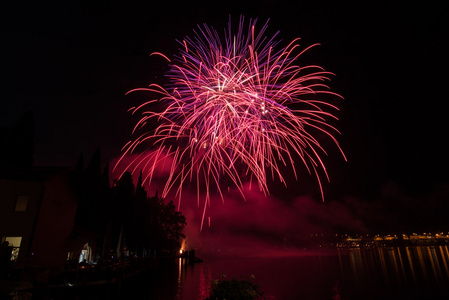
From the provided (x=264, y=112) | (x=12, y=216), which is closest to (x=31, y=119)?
(x=12, y=216)

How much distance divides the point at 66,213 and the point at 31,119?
16.7 meters

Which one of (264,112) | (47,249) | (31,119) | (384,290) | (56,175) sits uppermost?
(31,119)

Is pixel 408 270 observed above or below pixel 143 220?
below

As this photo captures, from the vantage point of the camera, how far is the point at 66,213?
894 inches

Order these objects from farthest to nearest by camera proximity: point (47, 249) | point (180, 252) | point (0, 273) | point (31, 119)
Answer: point (180, 252), point (31, 119), point (47, 249), point (0, 273)

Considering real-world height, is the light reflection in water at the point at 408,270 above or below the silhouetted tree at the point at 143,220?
below

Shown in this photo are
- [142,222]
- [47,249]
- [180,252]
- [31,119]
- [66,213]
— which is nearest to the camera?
[47,249]

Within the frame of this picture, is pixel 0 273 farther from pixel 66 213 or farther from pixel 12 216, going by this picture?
pixel 66 213

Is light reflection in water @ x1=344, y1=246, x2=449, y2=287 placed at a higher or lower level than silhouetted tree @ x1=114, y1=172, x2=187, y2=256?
lower

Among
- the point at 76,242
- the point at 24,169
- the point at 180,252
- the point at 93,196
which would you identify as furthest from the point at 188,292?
the point at 180,252

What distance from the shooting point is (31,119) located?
32938 millimetres

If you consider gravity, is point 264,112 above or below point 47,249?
above

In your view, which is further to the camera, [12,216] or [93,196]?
[93,196]

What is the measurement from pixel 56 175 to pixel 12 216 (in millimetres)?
3629
